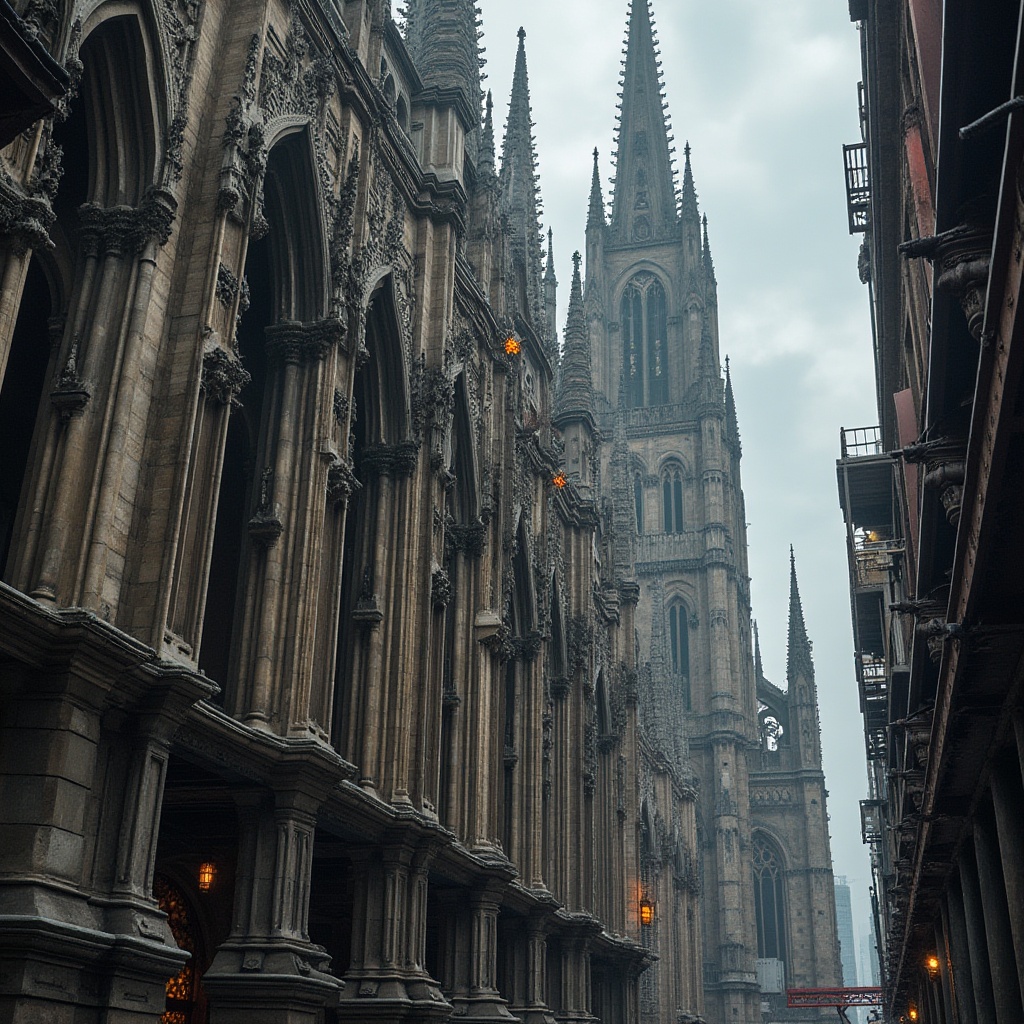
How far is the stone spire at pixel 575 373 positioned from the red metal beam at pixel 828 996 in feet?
174

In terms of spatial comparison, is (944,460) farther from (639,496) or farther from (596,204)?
(596,204)

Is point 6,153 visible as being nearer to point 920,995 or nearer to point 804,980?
point 920,995

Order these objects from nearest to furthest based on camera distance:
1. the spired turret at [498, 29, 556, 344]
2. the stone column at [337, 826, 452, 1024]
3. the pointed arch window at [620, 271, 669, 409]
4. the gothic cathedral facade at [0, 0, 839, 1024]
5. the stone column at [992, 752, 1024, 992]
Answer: the gothic cathedral facade at [0, 0, 839, 1024]
the stone column at [992, 752, 1024, 992]
the stone column at [337, 826, 452, 1024]
the spired turret at [498, 29, 556, 344]
the pointed arch window at [620, 271, 669, 409]

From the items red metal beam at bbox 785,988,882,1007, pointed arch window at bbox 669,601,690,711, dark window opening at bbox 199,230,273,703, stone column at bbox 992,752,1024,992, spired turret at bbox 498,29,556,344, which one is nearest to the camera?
stone column at bbox 992,752,1024,992

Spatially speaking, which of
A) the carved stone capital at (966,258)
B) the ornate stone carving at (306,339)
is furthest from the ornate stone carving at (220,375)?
the carved stone capital at (966,258)

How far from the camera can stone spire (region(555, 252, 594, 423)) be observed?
156 feet

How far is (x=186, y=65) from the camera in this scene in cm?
1944

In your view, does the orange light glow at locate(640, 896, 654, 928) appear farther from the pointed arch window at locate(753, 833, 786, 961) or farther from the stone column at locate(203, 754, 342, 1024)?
the pointed arch window at locate(753, 833, 786, 961)

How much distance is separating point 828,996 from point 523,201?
6325cm

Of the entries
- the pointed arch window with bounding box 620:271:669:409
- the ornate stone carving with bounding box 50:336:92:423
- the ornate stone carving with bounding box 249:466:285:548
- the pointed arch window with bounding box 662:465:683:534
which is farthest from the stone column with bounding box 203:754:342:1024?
the pointed arch window with bounding box 620:271:669:409

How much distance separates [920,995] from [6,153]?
51.8m

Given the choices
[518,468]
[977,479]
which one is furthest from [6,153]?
[518,468]

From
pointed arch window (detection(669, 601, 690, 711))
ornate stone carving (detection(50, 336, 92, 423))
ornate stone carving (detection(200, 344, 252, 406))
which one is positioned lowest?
ornate stone carving (detection(50, 336, 92, 423))

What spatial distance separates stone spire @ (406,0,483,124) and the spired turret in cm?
664
